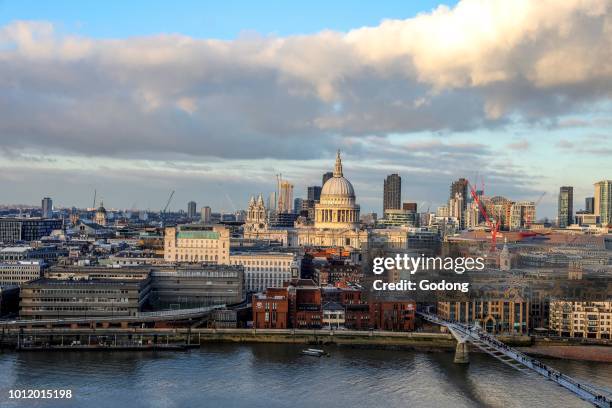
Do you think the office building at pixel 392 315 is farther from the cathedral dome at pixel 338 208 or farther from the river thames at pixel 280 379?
the cathedral dome at pixel 338 208

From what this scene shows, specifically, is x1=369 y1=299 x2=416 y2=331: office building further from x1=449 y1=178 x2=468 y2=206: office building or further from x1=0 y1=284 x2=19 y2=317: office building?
x1=449 y1=178 x2=468 y2=206: office building

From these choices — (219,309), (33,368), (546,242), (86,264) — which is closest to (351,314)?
(219,309)

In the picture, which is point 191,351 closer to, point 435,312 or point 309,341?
point 309,341

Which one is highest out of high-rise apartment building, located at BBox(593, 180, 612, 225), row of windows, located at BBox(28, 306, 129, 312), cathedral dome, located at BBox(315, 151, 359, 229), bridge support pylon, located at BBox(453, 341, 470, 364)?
high-rise apartment building, located at BBox(593, 180, 612, 225)

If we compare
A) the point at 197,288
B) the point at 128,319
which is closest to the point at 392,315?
the point at 197,288

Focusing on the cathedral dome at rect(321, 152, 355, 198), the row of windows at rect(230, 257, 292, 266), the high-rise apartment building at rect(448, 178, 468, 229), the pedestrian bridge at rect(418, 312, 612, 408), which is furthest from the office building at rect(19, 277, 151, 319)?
the high-rise apartment building at rect(448, 178, 468, 229)

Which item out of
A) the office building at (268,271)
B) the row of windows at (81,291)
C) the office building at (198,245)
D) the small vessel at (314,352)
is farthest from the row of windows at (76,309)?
the office building at (198,245)

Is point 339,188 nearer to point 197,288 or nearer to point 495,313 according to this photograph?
point 197,288
